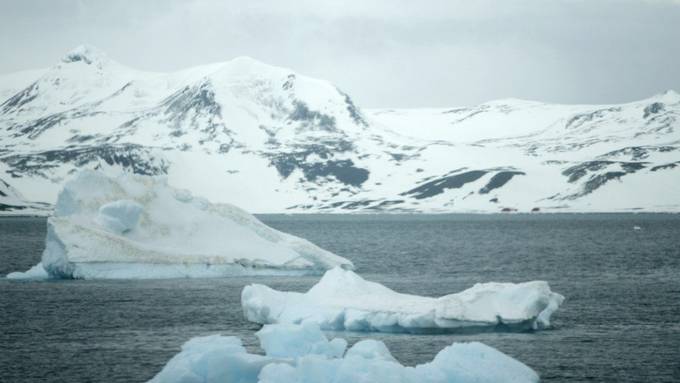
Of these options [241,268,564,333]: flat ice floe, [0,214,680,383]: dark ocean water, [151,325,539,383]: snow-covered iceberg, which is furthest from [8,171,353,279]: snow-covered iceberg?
[151,325,539,383]: snow-covered iceberg

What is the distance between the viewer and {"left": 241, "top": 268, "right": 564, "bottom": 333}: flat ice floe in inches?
1649

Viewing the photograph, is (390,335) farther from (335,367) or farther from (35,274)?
(35,274)

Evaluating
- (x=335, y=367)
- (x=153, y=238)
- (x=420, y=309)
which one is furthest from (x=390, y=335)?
(x=153, y=238)

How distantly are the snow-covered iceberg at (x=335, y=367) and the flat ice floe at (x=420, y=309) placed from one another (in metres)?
11.3

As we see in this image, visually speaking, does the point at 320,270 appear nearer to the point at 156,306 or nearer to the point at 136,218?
the point at 136,218

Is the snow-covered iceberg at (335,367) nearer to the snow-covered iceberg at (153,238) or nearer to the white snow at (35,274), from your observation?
the snow-covered iceberg at (153,238)

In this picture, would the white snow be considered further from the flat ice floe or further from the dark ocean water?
the flat ice floe

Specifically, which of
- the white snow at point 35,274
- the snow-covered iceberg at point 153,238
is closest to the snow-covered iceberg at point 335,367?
the snow-covered iceberg at point 153,238

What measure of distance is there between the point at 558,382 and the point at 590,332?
11157mm

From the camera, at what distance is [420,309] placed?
4209 centimetres

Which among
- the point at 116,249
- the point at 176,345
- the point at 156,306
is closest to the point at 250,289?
the point at 176,345

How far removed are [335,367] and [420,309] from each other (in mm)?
15020

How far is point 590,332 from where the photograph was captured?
4397cm

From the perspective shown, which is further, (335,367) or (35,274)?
(35,274)
